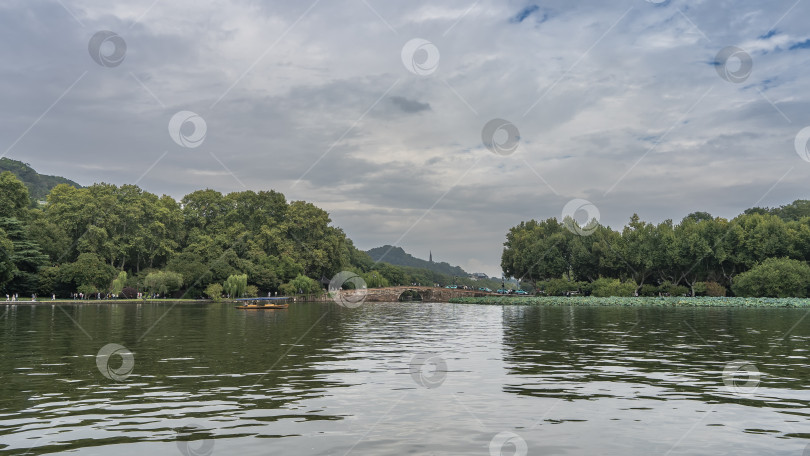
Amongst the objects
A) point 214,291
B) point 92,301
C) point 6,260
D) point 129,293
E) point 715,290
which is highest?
point 6,260

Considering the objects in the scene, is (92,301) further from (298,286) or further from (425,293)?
(425,293)

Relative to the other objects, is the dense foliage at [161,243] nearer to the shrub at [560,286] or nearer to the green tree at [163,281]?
the green tree at [163,281]

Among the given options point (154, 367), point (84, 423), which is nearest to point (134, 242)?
point (154, 367)

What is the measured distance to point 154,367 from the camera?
2216 cm

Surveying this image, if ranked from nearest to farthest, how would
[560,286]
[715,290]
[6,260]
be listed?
[6,260], [715,290], [560,286]

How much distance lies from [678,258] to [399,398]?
106 meters

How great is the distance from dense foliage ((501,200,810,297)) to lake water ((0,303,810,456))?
8015 centimetres

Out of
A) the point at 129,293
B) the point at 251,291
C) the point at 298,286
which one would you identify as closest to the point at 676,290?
the point at 298,286

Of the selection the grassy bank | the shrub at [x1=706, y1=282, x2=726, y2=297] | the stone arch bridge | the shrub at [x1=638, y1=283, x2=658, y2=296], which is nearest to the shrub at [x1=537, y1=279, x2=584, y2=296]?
the shrub at [x1=638, y1=283, x2=658, y2=296]

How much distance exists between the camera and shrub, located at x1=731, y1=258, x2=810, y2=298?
95.5 m

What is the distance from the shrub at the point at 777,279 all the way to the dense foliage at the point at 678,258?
13 centimetres

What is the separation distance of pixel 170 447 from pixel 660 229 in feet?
396

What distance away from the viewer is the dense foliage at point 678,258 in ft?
331

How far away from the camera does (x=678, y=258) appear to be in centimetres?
11012
